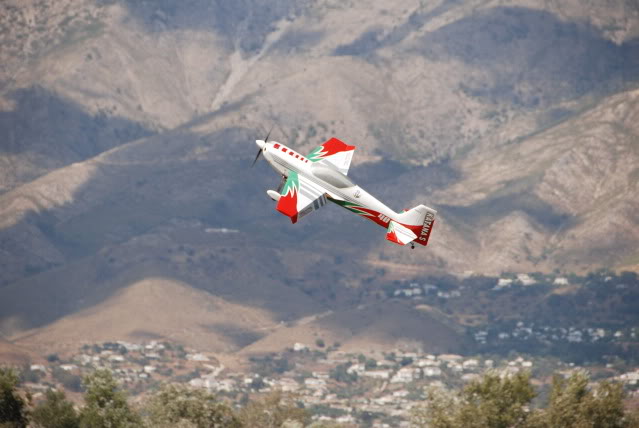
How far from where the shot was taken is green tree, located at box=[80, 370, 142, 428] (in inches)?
5246

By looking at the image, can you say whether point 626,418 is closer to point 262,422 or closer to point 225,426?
point 225,426

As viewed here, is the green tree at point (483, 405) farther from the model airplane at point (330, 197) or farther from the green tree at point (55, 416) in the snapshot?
the green tree at point (55, 416)

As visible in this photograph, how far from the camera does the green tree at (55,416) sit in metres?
143

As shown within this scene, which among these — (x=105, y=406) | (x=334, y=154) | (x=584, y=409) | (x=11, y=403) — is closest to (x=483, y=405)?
(x=584, y=409)

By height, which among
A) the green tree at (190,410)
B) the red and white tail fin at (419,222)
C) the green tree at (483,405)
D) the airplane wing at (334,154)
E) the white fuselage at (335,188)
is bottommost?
the green tree at (483,405)

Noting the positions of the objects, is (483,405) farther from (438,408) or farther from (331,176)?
(331,176)

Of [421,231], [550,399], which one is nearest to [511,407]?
[550,399]

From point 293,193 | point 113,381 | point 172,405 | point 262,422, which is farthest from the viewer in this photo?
point 262,422

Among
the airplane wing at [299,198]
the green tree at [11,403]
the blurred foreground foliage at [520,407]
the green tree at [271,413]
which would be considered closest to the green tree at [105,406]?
the green tree at [11,403]

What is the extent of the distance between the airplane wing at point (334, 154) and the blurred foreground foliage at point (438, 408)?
23.5 meters

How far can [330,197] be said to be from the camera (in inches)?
4771

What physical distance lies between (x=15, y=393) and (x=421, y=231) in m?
44.7

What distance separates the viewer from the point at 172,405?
148 m

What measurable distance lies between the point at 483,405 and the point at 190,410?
125ft
